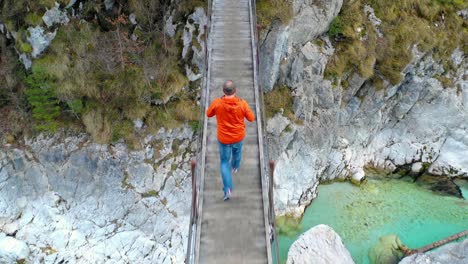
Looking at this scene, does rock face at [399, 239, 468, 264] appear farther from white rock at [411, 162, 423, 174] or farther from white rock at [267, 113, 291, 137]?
white rock at [267, 113, 291, 137]

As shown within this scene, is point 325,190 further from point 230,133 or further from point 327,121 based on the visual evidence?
point 230,133

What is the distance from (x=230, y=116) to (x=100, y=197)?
365 inches

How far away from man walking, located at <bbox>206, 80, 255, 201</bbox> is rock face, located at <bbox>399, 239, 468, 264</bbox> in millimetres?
10143

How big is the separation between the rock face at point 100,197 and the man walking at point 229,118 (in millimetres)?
7460

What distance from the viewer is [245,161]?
7.69 m

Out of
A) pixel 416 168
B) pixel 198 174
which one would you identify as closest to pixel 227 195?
pixel 198 174

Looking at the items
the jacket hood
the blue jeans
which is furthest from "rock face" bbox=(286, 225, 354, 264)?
the jacket hood

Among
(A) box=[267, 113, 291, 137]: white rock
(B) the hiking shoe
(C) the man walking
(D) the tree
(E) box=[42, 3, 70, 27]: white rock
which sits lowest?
(A) box=[267, 113, 291, 137]: white rock

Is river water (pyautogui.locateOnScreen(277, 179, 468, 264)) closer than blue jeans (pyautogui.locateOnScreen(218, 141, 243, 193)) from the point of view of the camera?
No

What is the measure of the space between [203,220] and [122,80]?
8.21m

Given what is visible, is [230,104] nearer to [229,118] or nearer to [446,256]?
[229,118]

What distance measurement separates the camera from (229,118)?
600cm

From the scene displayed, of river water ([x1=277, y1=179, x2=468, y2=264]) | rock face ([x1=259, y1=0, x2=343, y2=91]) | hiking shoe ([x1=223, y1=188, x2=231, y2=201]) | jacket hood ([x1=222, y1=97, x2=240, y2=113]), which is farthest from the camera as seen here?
river water ([x1=277, y1=179, x2=468, y2=264])

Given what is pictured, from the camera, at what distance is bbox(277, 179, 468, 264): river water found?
14102 millimetres
